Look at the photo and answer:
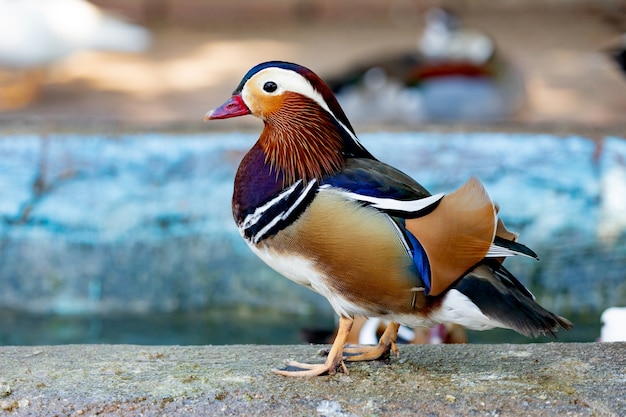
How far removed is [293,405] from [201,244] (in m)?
1.76

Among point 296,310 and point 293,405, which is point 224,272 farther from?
point 293,405

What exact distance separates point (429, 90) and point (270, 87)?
3862 millimetres

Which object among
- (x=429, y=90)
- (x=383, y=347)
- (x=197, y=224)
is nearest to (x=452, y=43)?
(x=429, y=90)

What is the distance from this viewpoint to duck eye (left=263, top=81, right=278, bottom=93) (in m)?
1.83

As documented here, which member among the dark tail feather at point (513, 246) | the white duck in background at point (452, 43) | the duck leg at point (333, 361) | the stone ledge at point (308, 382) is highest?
the white duck in background at point (452, 43)

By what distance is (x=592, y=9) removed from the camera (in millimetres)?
7938

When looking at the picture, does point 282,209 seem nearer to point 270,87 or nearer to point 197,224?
point 270,87

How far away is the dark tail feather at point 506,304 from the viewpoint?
5.70 feet

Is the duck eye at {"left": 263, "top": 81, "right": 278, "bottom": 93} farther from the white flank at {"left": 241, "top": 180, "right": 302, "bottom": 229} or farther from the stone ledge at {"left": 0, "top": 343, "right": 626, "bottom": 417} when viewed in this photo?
the stone ledge at {"left": 0, "top": 343, "right": 626, "bottom": 417}

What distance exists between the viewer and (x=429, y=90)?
559cm

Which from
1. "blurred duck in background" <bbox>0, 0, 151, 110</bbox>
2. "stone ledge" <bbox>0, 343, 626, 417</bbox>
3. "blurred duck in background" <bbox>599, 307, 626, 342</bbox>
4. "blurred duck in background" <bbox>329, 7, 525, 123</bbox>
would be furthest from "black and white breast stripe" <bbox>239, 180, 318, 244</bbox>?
"blurred duck in background" <bbox>0, 0, 151, 110</bbox>

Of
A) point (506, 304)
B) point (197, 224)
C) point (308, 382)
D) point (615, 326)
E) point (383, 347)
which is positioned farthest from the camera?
point (197, 224)

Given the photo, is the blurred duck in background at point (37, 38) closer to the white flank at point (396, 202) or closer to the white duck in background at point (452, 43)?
the white duck in background at point (452, 43)

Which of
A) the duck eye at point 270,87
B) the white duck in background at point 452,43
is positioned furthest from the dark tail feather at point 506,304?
the white duck in background at point 452,43
